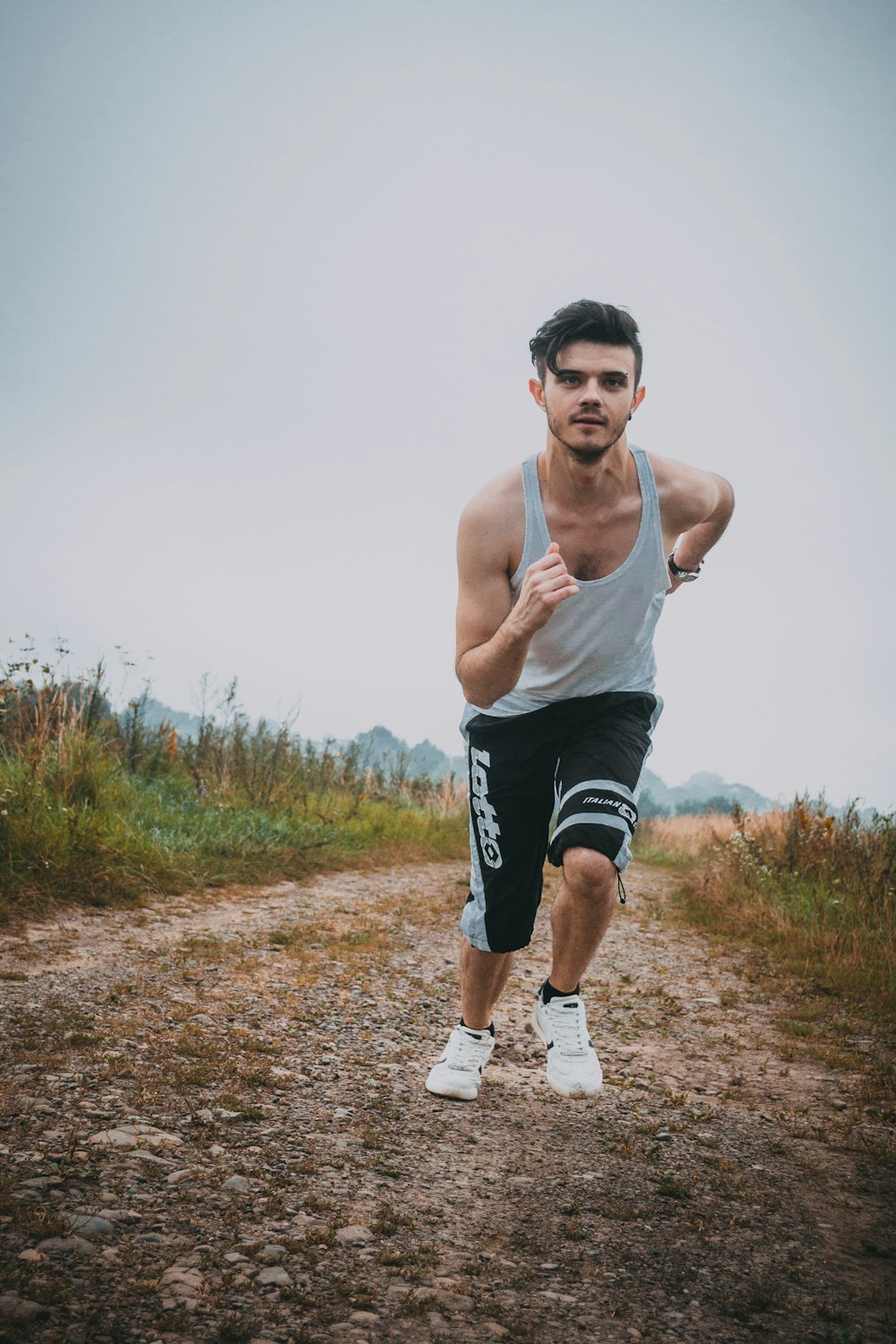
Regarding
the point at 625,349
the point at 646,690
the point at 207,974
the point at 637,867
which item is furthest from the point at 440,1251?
the point at 637,867

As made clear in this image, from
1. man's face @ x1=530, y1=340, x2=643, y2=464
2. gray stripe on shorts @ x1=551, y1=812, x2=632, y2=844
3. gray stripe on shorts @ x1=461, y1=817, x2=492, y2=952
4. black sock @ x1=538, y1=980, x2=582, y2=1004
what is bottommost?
Answer: black sock @ x1=538, y1=980, x2=582, y2=1004

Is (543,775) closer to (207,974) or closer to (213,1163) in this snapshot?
(213,1163)

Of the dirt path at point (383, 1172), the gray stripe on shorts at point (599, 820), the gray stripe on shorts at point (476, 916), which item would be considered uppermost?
the gray stripe on shorts at point (599, 820)

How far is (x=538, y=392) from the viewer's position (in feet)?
10.6

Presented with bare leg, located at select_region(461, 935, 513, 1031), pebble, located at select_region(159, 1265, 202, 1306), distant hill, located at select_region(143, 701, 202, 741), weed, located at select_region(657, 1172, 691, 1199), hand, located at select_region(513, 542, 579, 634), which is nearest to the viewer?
pebble, located at select_region(159, 1265, 202, 1306)

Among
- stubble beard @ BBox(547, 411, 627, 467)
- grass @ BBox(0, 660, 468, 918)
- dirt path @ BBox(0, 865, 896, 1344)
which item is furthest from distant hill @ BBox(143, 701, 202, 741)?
stubble beard @ BBox(547, 411, 627, 467)

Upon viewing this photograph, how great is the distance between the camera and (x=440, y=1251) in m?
1.92

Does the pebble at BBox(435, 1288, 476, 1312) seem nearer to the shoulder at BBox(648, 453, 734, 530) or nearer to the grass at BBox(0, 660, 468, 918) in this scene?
the shoulder at BBox(648, 453, 734, 530)

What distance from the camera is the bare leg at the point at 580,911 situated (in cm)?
271

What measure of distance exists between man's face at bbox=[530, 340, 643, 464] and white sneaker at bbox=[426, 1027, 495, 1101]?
212 cm

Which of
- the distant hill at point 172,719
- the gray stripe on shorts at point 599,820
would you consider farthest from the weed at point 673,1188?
the distant hill at point 172,719

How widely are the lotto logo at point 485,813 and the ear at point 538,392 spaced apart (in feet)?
4.37

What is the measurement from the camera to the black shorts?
2910mm

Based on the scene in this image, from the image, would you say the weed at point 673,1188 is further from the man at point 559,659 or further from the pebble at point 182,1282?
the pebble at point 182,1282
